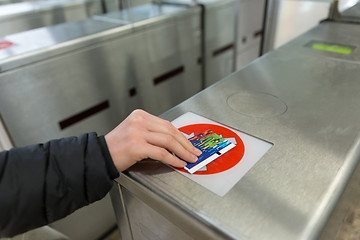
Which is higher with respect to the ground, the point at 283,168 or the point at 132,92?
the point at 283,168

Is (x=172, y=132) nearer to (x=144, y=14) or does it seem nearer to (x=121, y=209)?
(x=121, y=209)

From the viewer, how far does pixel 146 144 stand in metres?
0.49

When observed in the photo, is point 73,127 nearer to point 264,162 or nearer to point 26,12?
point 264,162

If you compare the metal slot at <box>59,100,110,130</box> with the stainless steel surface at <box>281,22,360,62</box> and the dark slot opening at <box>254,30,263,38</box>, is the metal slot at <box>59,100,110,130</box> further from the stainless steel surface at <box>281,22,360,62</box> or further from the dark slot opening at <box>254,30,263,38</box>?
the dark slot opening at <box>254,30,263,38</box>

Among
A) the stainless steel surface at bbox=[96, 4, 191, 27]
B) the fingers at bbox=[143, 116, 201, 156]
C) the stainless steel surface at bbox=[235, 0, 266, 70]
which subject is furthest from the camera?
the stainless steel surface at bbox=[235, 0, 266, 70]

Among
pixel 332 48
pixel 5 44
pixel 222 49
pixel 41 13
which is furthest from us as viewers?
pixel 222 49

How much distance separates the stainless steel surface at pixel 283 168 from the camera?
15.7 inches

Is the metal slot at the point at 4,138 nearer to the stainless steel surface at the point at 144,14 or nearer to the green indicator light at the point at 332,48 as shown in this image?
the stainless steel surface at the point at 144,14

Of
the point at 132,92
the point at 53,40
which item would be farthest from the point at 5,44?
the point at 132,92

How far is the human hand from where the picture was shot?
0.48 m

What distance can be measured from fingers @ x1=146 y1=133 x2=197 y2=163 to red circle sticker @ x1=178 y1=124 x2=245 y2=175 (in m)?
0.03

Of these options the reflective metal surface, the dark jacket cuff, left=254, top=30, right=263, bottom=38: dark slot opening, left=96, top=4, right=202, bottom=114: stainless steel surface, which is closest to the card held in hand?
the dark jacket cuff

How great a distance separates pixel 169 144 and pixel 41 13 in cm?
158

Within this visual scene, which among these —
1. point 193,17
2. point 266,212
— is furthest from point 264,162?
point 193,17
